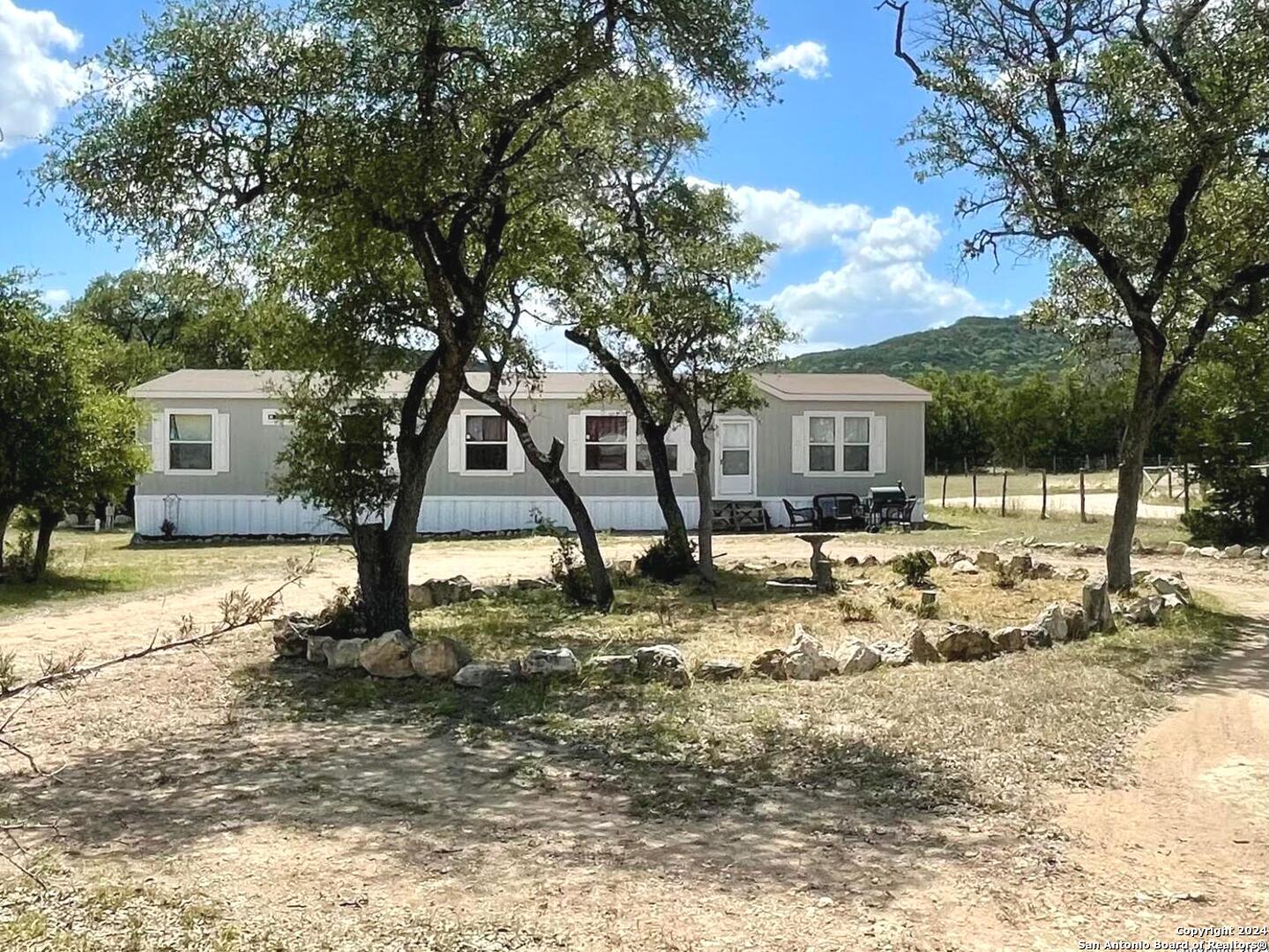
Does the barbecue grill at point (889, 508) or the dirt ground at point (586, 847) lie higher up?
the barbecue grill at point (889, 508)

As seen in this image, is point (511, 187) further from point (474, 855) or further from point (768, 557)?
point (768, 557)

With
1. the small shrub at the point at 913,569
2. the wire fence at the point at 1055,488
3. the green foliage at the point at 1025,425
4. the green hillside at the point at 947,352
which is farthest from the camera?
the green hillside at the point at 947,352

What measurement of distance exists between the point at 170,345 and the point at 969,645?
123 ft

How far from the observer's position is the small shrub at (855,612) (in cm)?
984

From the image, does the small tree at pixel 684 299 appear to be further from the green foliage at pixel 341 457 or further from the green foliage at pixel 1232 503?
the green foliage at pixel 1232 503

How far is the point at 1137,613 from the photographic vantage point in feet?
30.3

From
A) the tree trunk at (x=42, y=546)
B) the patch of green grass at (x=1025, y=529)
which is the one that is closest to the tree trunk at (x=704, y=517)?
the patch of green grass at (x=1025, y=529)

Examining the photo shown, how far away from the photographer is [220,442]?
20.7 m

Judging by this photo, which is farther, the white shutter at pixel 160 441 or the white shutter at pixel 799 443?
the white shutter at pixel 799 443

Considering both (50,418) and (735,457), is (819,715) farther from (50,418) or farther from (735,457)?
(735,457)

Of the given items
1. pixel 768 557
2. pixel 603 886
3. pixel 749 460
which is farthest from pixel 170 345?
pixel 603 886

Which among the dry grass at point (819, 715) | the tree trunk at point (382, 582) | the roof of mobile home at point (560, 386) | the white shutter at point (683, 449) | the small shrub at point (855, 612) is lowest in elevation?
the dry grass at point (819, 715)

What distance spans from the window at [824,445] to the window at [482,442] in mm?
6153

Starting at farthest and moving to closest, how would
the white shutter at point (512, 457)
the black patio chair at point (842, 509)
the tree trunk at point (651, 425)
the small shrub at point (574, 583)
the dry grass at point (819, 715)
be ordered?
the white shutter at point (512, 457) < the black patio chair at point (842, 509) < the tree trunk at point (651, 425) < the small shrub at point (574, 583) < the dry grass at point (819, 715)
